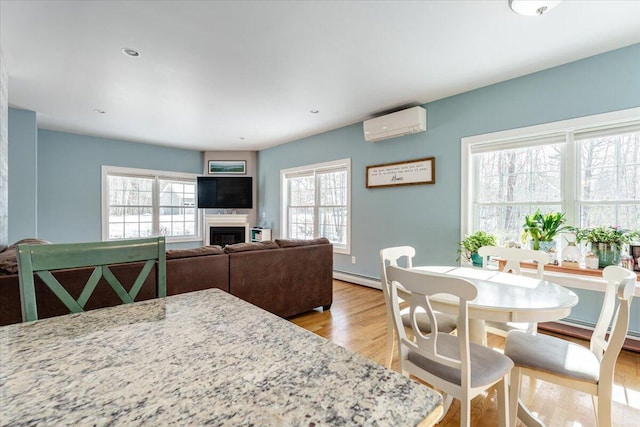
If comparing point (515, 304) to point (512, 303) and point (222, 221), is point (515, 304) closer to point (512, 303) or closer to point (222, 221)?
point (512, 303)

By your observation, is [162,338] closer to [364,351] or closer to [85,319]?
[85,319]

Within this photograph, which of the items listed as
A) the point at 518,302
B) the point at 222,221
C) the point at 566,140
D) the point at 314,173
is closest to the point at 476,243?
the point at 566,140

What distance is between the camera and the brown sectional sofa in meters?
1.86

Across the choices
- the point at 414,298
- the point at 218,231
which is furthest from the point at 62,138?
the point at 414,298

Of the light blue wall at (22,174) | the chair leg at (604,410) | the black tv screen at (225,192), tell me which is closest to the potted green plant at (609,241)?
the chair leg at (604,410)

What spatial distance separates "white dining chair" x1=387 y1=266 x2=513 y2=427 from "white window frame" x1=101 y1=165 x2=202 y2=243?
5.77 meters

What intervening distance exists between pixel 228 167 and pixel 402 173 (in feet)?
13.5

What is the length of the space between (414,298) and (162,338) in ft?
3.55

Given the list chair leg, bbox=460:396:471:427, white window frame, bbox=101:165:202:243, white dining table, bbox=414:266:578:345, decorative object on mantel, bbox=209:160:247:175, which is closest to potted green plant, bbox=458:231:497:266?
white dining table, bbox=414:266:578:345

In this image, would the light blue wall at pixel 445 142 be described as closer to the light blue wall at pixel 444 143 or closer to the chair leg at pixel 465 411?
the light blue wall at pixel 444 143

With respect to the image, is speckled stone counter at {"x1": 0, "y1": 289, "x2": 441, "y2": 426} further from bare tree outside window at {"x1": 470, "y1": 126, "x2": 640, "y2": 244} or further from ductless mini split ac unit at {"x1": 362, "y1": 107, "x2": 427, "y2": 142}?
ductless mini split ac unit at {"x1": 362, "y1": 107, "x2": 427, "y2": 142}

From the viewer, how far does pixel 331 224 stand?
204 inches

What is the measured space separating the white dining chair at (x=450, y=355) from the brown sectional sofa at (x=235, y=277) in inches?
64.4

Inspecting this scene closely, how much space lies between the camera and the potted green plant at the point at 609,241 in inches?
97.3
